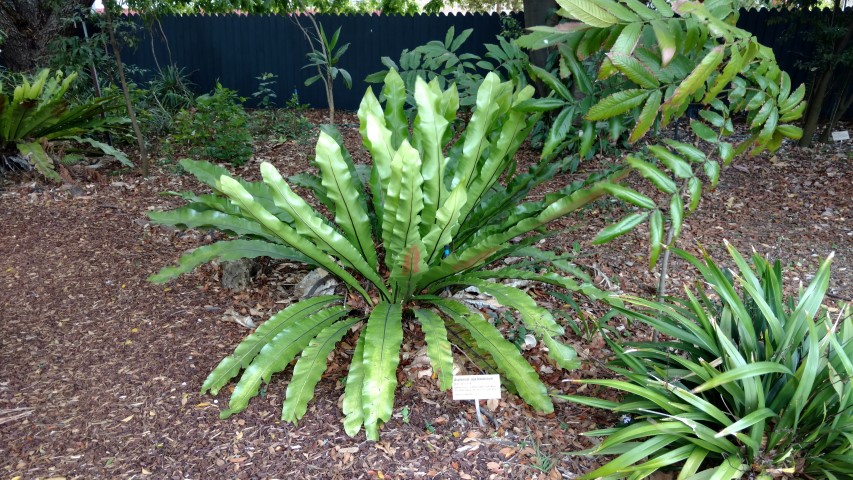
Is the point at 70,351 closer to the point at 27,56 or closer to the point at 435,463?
the point at 435,463

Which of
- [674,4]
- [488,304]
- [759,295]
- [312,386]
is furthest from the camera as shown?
[488,304]

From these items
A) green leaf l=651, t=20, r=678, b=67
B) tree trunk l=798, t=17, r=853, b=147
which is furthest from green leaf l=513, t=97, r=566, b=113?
tree trunk l=798, t=17, r=853, b=147

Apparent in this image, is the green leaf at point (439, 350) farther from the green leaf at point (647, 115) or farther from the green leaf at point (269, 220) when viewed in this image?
the green leaf at point (647, 115)

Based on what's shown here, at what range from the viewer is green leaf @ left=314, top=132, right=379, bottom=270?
6.97 feet

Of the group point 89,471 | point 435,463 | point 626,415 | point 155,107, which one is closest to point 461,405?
point 435,463

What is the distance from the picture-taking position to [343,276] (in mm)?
2508

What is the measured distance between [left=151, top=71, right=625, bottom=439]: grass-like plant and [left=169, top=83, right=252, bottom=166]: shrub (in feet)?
7.30

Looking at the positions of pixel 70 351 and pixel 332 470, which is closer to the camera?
pixel 332 470

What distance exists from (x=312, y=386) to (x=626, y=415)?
1.15m

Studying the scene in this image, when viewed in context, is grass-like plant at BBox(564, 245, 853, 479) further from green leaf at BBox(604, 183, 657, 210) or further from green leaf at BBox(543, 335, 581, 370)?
green leaf at BBox(604, 183, 657, 210)

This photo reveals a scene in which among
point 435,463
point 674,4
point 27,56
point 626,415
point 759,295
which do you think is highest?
point 674,4

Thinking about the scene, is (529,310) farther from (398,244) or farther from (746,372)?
(746,372)

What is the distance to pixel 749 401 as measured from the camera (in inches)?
70.4

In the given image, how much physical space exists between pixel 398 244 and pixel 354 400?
2.01 feet
